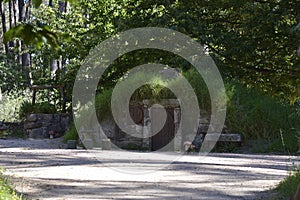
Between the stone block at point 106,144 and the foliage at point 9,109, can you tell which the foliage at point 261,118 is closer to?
the stone block at point 106,144

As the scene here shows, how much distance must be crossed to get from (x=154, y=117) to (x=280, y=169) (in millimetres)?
5871

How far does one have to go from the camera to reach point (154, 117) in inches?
530

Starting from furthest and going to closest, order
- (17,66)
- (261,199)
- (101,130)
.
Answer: (17,66) → (101,130) → (261,199)

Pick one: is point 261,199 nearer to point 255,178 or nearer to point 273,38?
point 255,178

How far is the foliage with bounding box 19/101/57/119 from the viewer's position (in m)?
18.4

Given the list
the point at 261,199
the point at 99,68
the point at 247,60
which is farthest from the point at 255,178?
the point at 99,68

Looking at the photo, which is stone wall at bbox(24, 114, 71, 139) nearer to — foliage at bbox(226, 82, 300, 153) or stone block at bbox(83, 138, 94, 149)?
Answer: stone block at bbox(83, 138, 94, 149)

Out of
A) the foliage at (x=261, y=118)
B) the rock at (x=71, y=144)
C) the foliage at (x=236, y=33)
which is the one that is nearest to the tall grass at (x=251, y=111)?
the foliage at (x=261, y=118)

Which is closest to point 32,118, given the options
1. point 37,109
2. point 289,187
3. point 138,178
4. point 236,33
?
point 37,109

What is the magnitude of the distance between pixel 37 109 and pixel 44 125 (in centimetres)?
78

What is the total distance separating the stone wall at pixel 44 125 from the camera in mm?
17797

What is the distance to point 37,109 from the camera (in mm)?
18344

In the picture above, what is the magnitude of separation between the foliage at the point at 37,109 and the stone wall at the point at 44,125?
0.43 metres

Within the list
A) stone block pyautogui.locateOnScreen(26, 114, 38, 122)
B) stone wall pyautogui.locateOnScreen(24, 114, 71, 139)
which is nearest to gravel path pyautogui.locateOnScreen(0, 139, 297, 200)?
stone wall pyautogui.locateOnScreen(24, 114, 71, 139)
